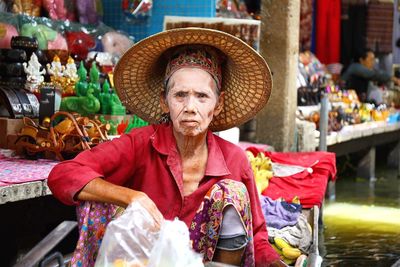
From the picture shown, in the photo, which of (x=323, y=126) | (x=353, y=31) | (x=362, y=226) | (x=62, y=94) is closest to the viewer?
(x=62, y=94)

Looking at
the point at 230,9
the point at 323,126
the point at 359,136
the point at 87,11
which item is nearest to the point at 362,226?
the point at 323,126

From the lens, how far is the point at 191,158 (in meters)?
3.05

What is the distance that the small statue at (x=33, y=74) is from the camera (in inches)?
195

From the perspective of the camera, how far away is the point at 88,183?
2.65 m

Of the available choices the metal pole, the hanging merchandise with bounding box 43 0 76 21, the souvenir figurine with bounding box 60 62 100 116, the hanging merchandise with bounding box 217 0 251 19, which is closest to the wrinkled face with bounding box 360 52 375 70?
the hanging merchandise with bounding box 217 0 251 19

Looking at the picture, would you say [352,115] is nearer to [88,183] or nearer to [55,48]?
[55,48]

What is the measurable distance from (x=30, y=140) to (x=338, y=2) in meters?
8.93

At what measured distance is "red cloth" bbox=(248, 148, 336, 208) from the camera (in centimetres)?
527

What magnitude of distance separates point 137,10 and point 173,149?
418 centimetres

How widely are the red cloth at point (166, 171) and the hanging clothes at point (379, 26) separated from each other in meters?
10.6

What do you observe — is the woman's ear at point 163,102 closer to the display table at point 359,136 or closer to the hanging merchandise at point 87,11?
the hanging merchandise at point 87,11

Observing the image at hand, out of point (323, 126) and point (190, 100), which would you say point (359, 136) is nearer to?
point (323, 126)

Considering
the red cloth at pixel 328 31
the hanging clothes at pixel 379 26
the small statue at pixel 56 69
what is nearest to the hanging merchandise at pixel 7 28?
the small statue at pixel 56 69

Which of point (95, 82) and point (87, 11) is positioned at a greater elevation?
point (87, 11)
